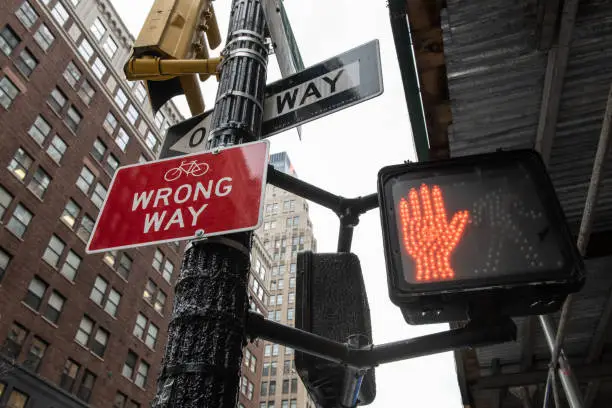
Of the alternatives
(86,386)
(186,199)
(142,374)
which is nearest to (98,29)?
(142,374)

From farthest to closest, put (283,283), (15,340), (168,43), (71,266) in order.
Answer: (283,283), (71,266), (15,340), (168,43)

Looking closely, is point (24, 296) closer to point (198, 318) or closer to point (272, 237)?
point (198, 318)

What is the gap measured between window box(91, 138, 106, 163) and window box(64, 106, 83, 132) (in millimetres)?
1961

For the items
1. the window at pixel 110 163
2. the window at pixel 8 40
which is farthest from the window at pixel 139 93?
the window at pixel 8 40

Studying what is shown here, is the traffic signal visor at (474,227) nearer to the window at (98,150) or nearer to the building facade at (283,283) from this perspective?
the window at (98,150)

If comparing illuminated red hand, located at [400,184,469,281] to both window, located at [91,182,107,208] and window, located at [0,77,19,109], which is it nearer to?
window, located at [0,77,19,109]

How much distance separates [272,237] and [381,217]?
98573 mm

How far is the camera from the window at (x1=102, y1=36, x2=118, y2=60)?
41.8 metres

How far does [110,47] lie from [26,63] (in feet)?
37.3

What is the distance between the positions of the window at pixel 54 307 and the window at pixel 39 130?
10.1 metres

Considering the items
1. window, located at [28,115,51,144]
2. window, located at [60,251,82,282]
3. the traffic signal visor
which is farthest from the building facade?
the traffic signal visor

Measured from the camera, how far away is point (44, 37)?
33938mm

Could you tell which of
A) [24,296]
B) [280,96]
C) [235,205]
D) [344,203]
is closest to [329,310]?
[344,203]

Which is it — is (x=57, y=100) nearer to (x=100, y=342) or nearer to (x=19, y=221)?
(x=19, y=221)
